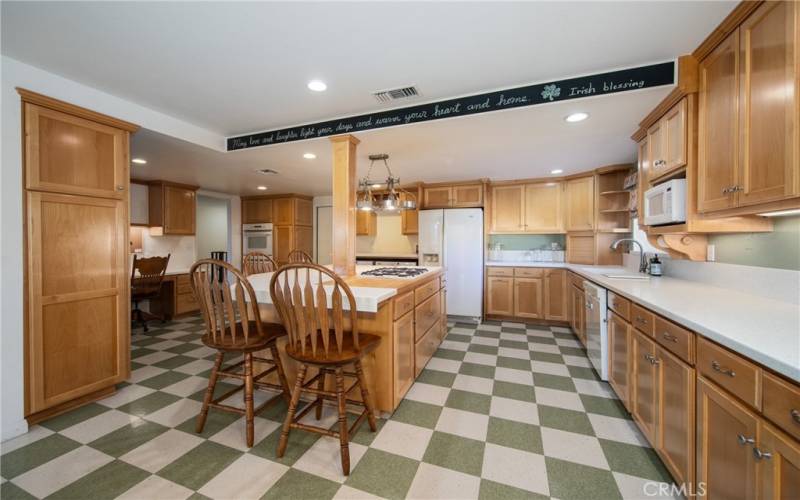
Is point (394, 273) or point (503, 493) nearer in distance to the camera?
point (503, 493)

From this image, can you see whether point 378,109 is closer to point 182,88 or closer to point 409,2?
point 409,2

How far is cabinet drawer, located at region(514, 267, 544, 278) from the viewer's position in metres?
4.29

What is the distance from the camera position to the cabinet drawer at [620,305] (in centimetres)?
194

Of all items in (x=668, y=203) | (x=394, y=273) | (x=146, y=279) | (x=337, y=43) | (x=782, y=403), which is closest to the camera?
(x=782, y=403)

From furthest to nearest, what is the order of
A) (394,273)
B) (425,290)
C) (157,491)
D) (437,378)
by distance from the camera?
(394,273) → (425,290) → (437,378) → (157,491)

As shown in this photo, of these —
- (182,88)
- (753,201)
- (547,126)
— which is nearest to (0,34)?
(182,88)

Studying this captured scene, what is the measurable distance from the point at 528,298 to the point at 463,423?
2833 millimetres

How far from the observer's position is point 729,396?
103cm

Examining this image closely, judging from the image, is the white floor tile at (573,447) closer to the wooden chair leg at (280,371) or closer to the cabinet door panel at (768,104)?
the cabinet door panel at (768,104)

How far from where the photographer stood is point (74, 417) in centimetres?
200

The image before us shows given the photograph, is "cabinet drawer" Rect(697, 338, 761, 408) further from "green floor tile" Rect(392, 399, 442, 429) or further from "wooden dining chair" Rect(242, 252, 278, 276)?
"wooden dining chair" Rect(242, 252, 278, 276)

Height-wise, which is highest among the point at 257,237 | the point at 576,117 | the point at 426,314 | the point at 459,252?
the point at 576,117

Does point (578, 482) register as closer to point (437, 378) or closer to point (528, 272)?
point (437, 378)

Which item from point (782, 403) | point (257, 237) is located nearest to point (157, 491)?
point (782, 403)
